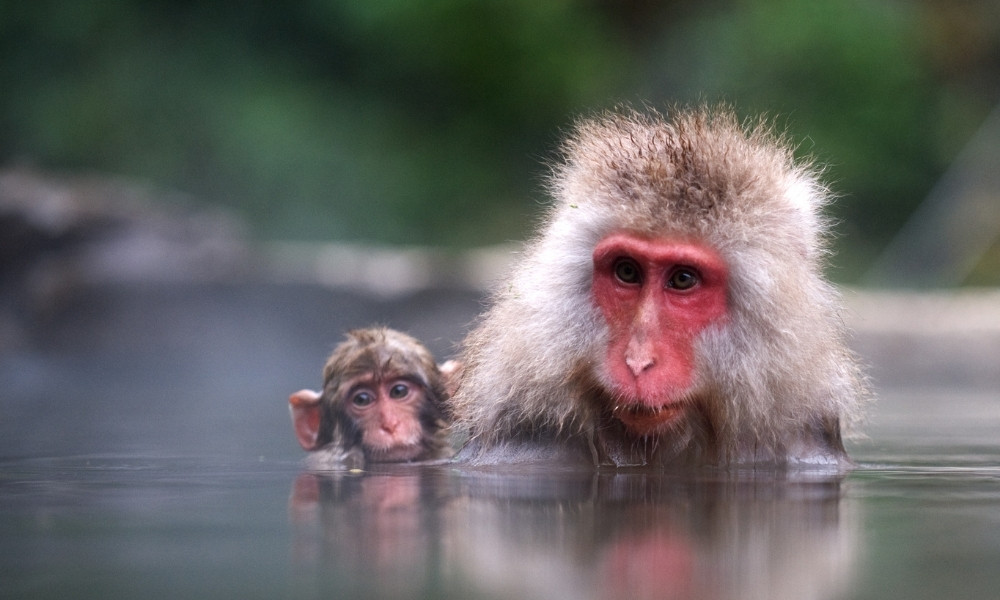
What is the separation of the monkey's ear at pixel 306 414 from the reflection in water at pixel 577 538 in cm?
163

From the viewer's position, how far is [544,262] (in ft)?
12.6

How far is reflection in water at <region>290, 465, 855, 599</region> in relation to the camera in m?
1.92

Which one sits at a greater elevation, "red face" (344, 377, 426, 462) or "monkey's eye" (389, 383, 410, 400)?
"monkey's eye" (389, 383, 410, 400)

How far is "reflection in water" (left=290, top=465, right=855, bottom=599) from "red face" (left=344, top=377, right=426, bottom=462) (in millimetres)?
1113

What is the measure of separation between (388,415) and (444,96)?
10.4 m

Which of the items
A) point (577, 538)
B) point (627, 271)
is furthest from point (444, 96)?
point (577, 538)

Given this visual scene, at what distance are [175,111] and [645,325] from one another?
10.5m

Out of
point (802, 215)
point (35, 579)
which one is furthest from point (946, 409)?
point (35, 579)

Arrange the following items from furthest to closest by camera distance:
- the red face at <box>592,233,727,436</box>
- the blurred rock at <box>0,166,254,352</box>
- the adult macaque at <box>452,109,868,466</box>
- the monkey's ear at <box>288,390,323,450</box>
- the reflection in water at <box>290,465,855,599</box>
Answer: the blurred rock at <box>0,166,254,352</box>, the monkey's ear at <box>288,390,323,450</box>, the adult macaque at <box>452,109,868,466</box>, the red face at <box>592,233,727,436</box>, the reflection in water at <box>290,465,855,599</box>

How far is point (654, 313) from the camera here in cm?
346

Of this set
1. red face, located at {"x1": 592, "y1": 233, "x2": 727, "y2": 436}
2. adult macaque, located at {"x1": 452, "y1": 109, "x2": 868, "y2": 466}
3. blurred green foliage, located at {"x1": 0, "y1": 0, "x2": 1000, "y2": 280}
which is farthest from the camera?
blurred green foliage, located at {"x1": 0, "y1": 0, "x2": 1000, "y2": 280}

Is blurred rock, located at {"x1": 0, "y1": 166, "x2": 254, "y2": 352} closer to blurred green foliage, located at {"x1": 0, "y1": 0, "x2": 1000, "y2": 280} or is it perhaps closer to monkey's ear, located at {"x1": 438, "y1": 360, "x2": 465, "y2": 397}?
blurred green foliage, located at {"x1": 0, "y1": 0, "x2": 1000, "y2": 280}

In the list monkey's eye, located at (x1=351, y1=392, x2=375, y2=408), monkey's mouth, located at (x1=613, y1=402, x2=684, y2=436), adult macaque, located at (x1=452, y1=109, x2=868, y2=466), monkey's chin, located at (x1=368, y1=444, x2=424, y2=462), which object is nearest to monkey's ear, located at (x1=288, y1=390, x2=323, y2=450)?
monkey's eye, located at (x1=351, y1=392, x2=375, y2=408)

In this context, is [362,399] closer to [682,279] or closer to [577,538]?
[682,279]
